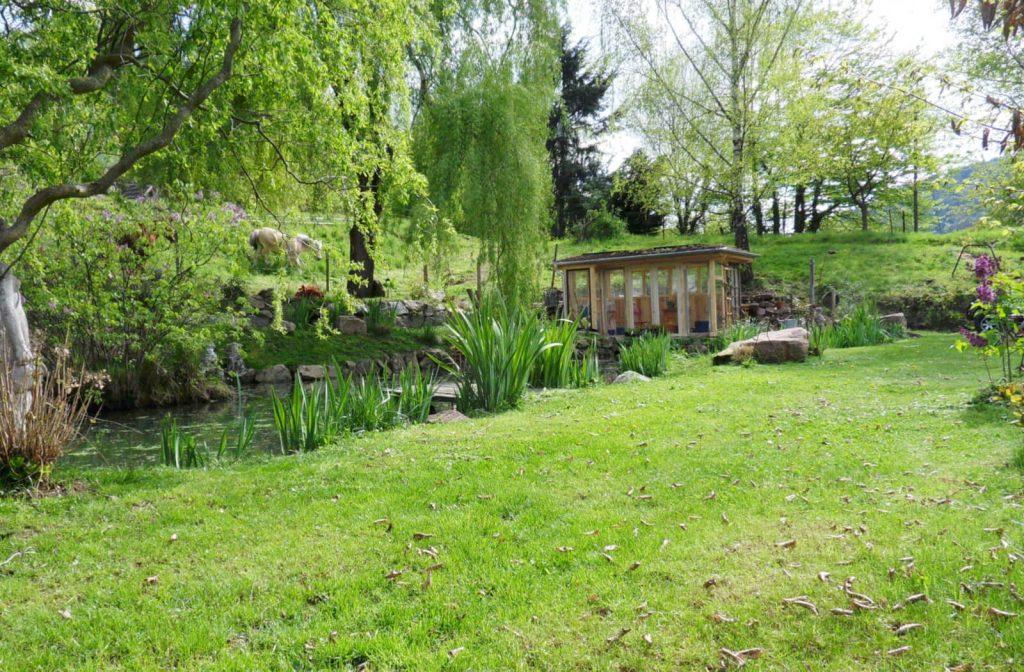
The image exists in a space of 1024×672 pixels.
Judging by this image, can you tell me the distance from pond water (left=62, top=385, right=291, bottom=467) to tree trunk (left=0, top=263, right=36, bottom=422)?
494 mm

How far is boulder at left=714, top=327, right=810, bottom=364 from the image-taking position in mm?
11047

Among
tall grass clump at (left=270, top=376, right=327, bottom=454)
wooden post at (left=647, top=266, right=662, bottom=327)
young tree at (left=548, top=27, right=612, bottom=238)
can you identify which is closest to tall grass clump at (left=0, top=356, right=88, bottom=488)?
tall grass clump at (left=270, top=376, right=327, bottom=454)

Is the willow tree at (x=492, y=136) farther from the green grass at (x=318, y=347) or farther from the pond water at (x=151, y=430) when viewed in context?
the pond water at (x=151, y=430)

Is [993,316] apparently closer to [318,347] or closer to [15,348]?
[15,348]

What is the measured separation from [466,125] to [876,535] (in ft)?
43.2

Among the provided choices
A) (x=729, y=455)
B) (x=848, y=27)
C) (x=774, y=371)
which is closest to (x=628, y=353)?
(x=774, y=371)

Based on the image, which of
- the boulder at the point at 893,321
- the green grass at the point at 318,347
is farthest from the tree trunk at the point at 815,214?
the green grass at the point at 318,347

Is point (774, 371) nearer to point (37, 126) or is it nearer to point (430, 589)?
point (430, 589)

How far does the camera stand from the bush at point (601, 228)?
29.2 m

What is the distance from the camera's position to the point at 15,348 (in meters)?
5.18

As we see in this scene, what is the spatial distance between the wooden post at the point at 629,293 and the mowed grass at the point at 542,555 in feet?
38.2

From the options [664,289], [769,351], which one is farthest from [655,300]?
[769,351]

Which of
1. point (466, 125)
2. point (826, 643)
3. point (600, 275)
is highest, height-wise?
point (466, 125)

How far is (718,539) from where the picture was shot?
139 inches
